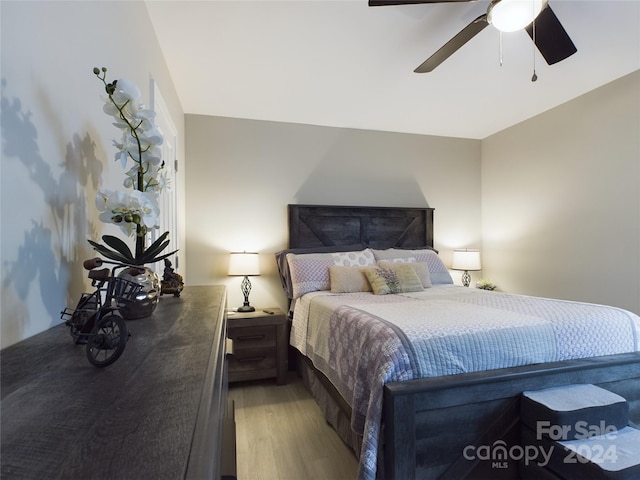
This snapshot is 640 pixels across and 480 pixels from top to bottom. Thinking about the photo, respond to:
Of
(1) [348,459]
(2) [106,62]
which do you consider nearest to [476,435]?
(1) [348,459]

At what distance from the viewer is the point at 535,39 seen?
1.81 m

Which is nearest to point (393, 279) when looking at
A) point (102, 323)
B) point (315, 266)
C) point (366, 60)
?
point (315, 266)

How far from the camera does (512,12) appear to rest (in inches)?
59.9

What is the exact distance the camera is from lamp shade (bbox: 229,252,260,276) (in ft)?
10.00

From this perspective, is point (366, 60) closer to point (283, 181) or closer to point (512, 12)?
point (512, 12)

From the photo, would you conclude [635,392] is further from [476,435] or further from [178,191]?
[178,191]

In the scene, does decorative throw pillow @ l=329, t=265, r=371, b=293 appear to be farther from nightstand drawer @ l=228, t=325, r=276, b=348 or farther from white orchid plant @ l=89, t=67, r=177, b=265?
white orchid plant @ l=89, t=67, r=177, b=265

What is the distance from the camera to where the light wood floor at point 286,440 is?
1.74m

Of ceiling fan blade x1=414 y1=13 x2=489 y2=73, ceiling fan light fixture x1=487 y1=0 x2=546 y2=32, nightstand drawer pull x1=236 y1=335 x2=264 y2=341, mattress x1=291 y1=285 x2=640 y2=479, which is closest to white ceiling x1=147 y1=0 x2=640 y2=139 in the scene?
ceiling fan blade x1=414 y1=13 x2=489 y2=73

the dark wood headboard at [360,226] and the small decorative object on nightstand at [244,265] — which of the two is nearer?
the small decorative object on nightstand at [244,265]

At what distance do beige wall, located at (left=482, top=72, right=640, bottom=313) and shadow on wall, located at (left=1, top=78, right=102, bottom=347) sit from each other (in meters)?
3.62

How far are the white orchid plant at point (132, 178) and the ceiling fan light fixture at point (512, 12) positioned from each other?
5.41 feet

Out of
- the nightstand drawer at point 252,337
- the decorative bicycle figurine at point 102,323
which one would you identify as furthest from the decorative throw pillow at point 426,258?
the decorative bicycle figurine at point 102,323

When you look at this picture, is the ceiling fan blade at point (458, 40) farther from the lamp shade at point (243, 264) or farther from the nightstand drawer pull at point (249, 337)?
the nightstand drawer pull at point (249, 337)
